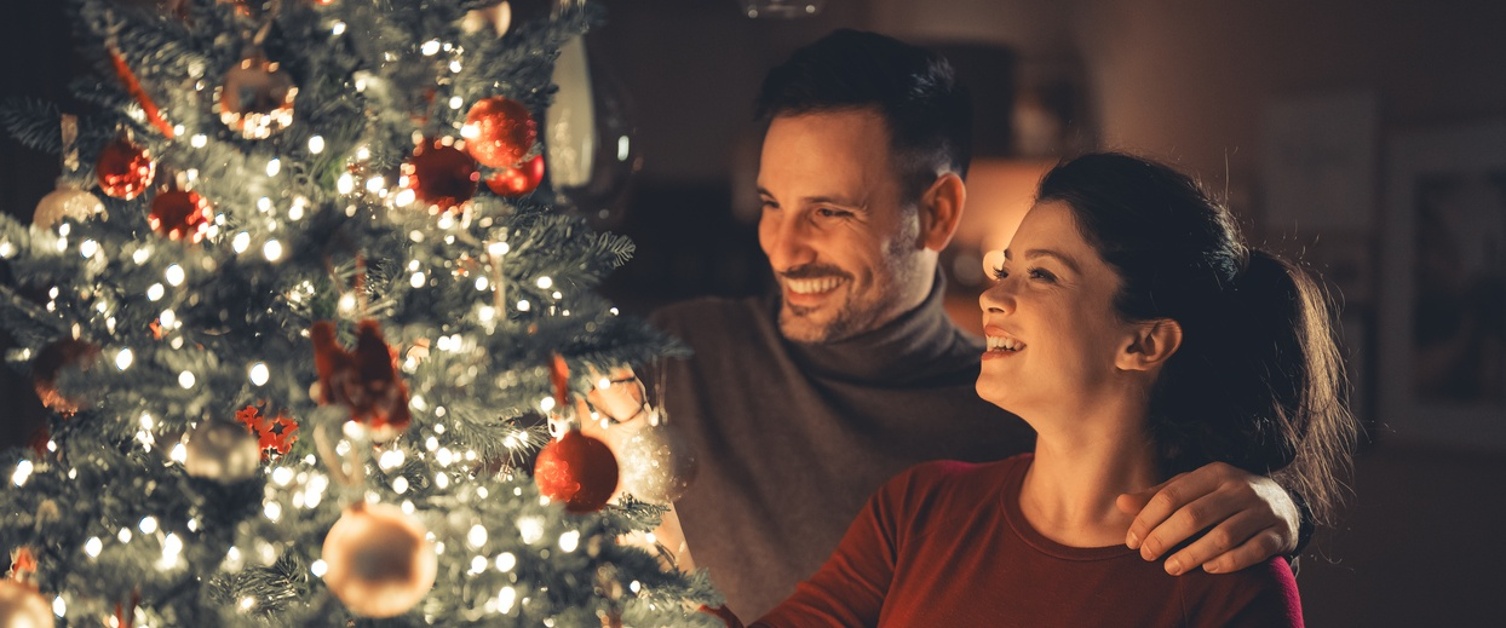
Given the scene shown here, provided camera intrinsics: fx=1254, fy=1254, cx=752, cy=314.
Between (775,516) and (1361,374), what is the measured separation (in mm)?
2066

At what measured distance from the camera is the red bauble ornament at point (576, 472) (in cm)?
115

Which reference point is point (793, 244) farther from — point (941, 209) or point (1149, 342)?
point (1149, 342)

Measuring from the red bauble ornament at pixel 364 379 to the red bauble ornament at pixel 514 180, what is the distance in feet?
0.72

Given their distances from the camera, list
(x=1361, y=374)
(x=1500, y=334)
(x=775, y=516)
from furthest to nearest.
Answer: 1. (x=1361, y=374)
2. (x=1500, y=334)
3. (x=775, y=516)

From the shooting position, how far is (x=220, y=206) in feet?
3.42

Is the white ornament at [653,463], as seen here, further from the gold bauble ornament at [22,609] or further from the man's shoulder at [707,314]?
the man's shoulder at [707,314]

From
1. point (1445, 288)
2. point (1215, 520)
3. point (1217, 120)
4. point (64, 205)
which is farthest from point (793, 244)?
point (1217, 120)

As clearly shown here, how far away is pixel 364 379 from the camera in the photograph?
3.15 feet

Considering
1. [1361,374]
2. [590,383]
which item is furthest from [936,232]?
[1361,374]

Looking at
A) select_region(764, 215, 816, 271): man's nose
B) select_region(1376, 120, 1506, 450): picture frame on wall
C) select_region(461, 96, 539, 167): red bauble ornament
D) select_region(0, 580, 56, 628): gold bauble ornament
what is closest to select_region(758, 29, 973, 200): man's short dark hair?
select_region(764, 215, 816, 271): man's nose

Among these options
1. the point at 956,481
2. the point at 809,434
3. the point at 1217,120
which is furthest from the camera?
the point at 1217,120

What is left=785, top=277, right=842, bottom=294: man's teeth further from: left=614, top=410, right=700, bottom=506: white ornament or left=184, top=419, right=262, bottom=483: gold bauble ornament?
left=184, top=419, right=262, bottom=483: gold bauble ornament

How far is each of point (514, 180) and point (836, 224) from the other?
0.83 m

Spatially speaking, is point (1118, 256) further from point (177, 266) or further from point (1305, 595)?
point (1305, 595)
